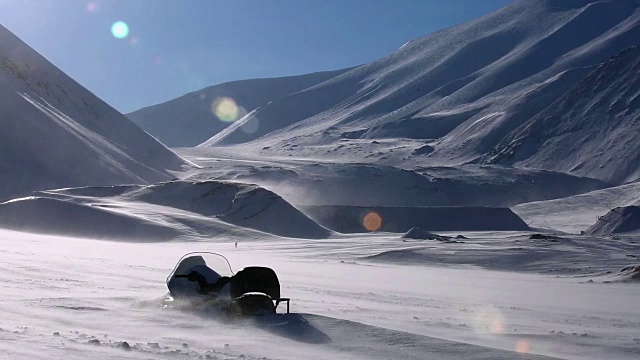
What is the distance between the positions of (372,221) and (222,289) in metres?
59.9

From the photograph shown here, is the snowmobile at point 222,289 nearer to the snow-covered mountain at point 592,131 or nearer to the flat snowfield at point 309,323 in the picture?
the flat snowfield at point 309,323

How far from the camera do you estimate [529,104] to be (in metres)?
180

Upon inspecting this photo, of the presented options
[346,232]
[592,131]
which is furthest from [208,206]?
[592,131]

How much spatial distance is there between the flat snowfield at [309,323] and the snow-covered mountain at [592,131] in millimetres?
120618

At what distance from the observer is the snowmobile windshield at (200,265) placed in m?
12.1

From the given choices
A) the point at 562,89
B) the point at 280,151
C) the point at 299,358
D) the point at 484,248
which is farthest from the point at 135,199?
the point at 562,89

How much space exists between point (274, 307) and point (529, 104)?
177 metres

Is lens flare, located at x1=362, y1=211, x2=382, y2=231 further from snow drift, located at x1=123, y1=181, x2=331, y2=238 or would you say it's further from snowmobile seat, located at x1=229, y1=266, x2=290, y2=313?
snowmobile seat, located at x1=229, y1=266, x2=290, y2=313

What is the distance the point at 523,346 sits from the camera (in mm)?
10250

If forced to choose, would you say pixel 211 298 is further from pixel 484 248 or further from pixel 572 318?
pixel 484 248

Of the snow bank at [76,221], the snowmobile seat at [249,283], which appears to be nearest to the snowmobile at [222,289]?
the snowmobile seat at [249,283]

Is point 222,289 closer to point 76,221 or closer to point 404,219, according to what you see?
point 76,221

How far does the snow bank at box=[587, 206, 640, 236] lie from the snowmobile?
2419 inches

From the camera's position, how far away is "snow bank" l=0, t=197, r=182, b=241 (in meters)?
53.5
